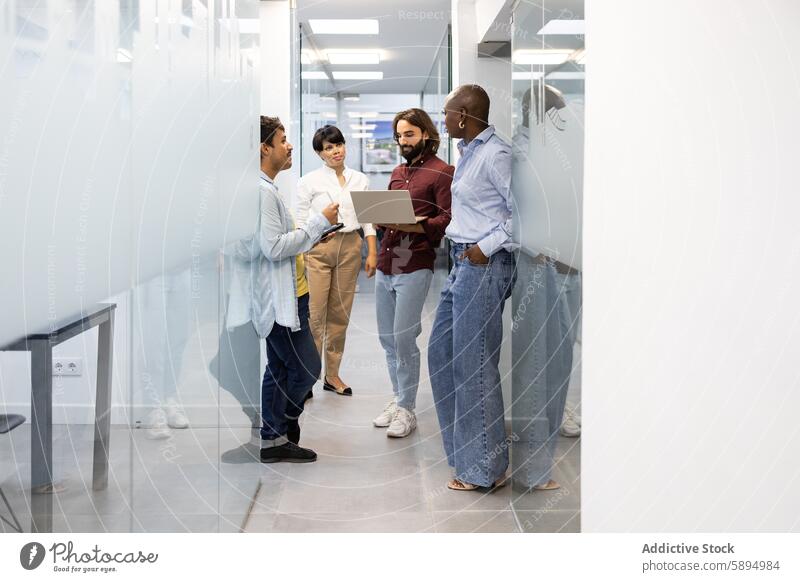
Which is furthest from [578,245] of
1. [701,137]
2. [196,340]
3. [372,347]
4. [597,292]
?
[372,347]

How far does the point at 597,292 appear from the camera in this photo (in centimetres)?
176

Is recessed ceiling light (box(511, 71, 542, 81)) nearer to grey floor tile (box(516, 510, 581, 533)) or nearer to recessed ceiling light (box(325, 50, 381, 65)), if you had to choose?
grey floor tile (box(516, 510, 581, 533))

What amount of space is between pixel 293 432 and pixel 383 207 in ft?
2.76

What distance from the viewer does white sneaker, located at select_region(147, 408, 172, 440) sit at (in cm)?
169

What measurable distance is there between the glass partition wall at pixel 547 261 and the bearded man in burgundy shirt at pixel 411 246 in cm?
75

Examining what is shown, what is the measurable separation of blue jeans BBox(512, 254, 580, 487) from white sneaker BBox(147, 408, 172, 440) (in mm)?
843

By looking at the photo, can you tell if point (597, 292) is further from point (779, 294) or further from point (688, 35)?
point (688, 35)

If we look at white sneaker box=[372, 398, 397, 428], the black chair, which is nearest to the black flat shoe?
white sneaker box=[372, 398, 397, 428]

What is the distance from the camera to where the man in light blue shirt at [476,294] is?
259 centimetres

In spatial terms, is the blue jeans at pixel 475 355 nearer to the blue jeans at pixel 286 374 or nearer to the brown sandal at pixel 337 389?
the blue jeans at pixel 286 374

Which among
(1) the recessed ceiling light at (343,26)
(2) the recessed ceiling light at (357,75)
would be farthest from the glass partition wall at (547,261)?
(2) the recessed ceiling light at (357,75)

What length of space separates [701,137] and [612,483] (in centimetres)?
68

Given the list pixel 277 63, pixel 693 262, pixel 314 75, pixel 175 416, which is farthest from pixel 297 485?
pixel 314 75

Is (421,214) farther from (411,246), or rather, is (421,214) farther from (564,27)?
(564,27)
